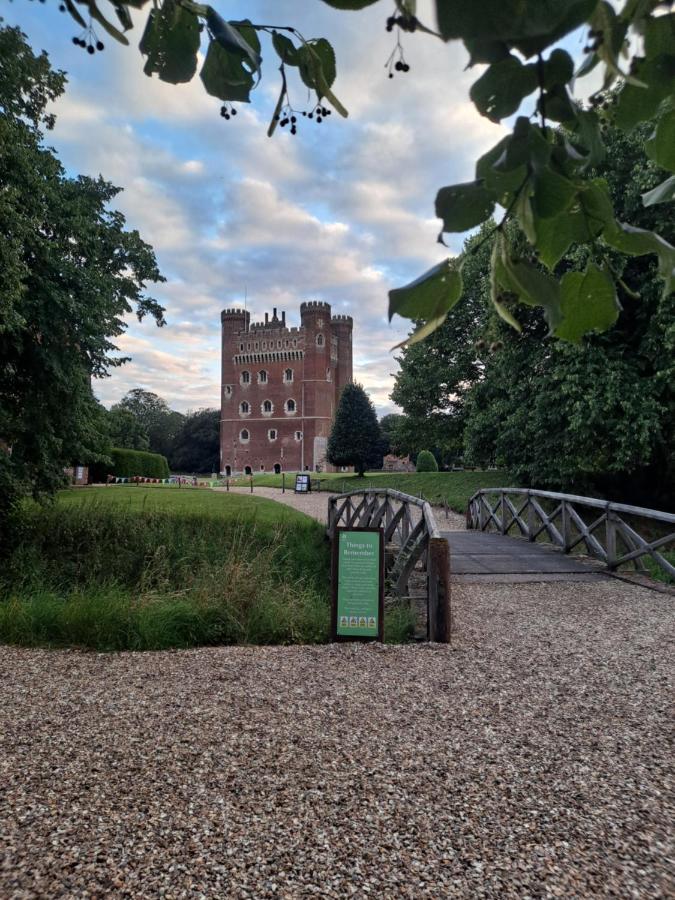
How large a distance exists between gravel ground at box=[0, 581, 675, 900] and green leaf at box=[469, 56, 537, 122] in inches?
97.6

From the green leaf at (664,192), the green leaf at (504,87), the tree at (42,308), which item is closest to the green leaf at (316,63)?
the green leaf at (504,87)

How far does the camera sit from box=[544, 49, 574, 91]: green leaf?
0.64m

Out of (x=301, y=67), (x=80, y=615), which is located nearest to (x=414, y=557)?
(x=80, y=615)

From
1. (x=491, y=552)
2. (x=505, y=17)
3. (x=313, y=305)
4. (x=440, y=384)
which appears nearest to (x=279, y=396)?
(x=313, y=305)

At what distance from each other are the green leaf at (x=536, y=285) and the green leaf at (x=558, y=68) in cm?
20

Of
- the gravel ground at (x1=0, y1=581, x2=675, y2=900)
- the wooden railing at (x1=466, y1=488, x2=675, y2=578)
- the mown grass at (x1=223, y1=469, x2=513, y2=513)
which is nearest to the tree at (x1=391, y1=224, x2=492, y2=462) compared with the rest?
the mown grass at (x1=223, y1=469, x2=513, y2=513)

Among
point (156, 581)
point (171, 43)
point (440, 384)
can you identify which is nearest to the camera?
point (171, 43)

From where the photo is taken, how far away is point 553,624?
593 cm

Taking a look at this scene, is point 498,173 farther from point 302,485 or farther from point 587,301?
point 302,485

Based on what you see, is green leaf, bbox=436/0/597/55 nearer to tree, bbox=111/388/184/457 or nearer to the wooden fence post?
the wooden fence post

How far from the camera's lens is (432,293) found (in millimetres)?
718

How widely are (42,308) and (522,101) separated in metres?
8.87

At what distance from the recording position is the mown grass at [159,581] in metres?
5.43

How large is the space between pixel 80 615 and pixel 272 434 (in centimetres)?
5267
